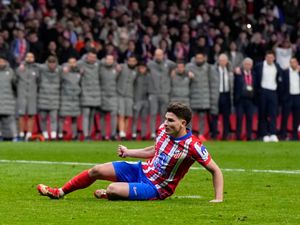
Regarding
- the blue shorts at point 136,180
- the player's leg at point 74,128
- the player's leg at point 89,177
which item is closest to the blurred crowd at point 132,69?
the player's leg at point 74,128

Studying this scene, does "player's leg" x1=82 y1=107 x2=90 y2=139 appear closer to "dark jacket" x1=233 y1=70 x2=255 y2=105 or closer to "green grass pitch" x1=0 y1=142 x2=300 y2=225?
"dark jacket" x1=233 y1=70 x2=255 y2=105

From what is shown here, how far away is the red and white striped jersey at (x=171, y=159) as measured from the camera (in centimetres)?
1412

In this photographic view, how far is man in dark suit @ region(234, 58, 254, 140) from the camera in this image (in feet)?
106

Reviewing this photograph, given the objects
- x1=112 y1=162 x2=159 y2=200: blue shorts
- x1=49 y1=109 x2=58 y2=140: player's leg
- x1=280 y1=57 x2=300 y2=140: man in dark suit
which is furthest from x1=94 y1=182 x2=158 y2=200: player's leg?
x1=280 y1=57 x2=300 y2=140: man in dark suit

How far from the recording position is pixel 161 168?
561 inches

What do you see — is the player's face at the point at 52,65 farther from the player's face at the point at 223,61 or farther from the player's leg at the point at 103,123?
the player's face at the point at 223,61

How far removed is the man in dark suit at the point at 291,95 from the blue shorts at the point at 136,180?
1891 cm

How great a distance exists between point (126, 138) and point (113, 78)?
1.79 meters

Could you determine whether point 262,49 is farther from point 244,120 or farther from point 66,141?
point 66,141

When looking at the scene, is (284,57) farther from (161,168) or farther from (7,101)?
(161,168)

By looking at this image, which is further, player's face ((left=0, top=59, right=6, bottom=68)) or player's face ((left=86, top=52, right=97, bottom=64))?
player's face ((left=86, top=52, right=97, bottom=64))

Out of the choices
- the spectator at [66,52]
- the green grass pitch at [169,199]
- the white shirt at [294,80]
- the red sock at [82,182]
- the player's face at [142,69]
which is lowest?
the green grass pitch at [169,199]

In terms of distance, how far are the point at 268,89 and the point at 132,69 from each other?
380cm

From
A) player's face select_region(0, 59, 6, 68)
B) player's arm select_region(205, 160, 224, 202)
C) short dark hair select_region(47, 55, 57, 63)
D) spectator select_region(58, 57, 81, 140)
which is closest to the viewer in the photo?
player's arm select_region(205, 160, 224, 202)
